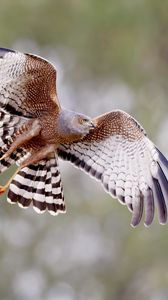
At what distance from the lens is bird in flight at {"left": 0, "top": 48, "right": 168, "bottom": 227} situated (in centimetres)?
905

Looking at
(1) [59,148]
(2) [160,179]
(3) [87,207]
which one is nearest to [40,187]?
(1) [59,148]

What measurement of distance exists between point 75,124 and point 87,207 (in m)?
7.48

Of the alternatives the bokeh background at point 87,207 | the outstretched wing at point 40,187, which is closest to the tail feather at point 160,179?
the outstretched wing at point 40,187

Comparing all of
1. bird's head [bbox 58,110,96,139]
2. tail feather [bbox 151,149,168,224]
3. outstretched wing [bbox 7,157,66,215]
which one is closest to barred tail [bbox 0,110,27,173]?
outstretched wing [bbox 7,157,66,215]

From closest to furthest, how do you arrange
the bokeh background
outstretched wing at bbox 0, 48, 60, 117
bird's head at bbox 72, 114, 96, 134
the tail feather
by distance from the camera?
1. outstretched wing at bbox 0, 48, 60, 117
2. bird's head at bbox 72, 114, 96, 134
3. the tail feather
4. the bokeh background

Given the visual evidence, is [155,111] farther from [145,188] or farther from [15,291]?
[145,188]

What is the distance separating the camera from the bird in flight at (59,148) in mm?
9047

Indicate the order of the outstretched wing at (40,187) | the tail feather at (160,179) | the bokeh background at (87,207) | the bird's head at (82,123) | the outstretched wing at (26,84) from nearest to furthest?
1. the outstretched wing at (26,84)
2. the bird's head at (82,123)
3. the tail feather at (160,179)
4. the outstretched wing at (40,187)
5. the bokeh background at (87,207)

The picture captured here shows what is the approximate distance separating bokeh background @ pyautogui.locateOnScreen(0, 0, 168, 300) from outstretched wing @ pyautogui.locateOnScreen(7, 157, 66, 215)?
18.4 ft

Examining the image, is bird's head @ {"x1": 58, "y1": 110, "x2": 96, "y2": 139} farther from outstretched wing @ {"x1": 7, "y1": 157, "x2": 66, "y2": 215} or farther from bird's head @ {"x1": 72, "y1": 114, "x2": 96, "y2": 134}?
outstretched wing @ {"x1": 7, "y1": 157, "x2": 66, "y2": 215}

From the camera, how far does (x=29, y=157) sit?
9375mm

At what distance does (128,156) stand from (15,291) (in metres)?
7.30

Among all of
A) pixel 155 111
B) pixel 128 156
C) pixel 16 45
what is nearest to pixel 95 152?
pixel 128 156

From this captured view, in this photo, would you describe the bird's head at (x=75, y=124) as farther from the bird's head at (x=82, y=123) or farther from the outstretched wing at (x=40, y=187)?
the outstretched wing at (x=40, y=187)
